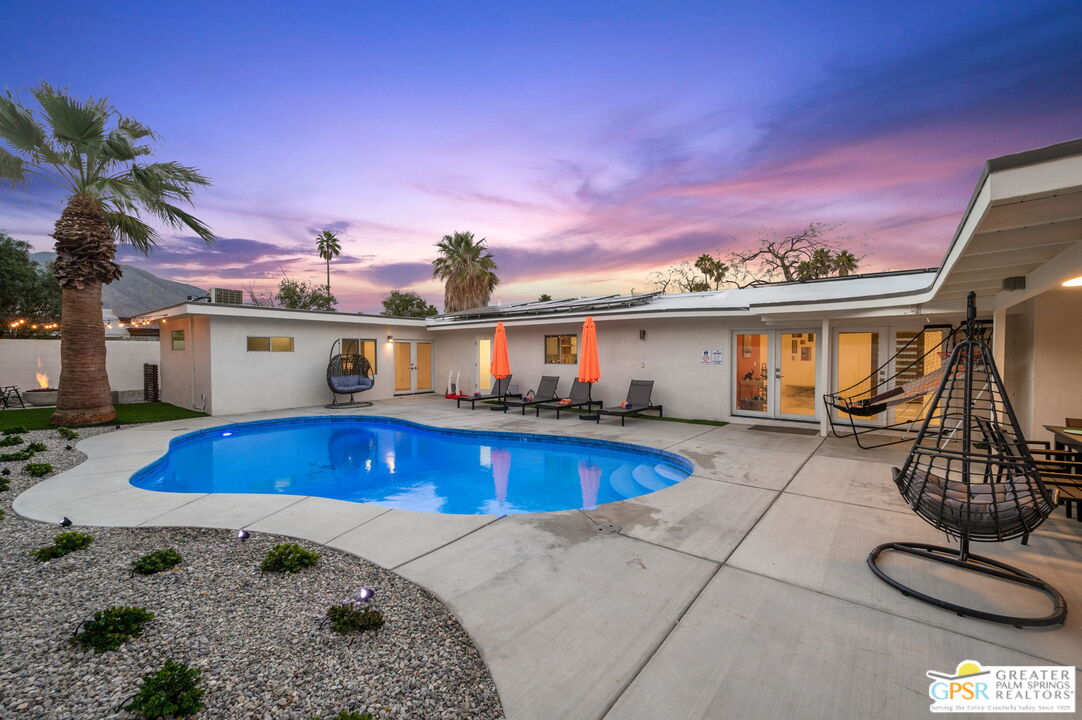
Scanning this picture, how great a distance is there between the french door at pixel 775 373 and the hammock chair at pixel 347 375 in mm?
10472

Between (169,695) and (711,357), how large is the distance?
33.5 ft

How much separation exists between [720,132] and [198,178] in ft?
43.6

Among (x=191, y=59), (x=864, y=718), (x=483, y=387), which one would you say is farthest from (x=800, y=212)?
(x=191, y=59)

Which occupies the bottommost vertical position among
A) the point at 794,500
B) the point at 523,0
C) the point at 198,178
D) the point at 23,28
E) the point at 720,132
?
the point at 794,500

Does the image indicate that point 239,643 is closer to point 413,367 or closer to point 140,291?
point 413,367

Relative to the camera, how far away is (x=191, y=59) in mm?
10680

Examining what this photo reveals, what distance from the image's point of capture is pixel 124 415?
1098cm

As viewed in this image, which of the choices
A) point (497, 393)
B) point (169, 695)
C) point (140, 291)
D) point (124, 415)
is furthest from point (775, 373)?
point (140, 291)

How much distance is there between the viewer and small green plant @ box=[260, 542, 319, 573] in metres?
3.13

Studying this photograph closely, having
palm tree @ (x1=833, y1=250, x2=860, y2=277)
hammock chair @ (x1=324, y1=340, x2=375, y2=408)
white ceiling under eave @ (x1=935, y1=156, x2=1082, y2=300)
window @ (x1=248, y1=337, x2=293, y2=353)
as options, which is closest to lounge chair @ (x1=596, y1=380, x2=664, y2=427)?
white ceiling under eave @ (x1=935, y1=156, x2=1082, y2=300)

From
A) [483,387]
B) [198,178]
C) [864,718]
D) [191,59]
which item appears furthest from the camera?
[483,387]

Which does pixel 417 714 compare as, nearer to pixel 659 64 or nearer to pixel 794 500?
pixel 794 500

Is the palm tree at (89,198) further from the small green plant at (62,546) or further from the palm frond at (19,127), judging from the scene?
the small green plant at (62,546)

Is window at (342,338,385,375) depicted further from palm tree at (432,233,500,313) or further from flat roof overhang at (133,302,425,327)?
palm tree at (432,233,500,313)
